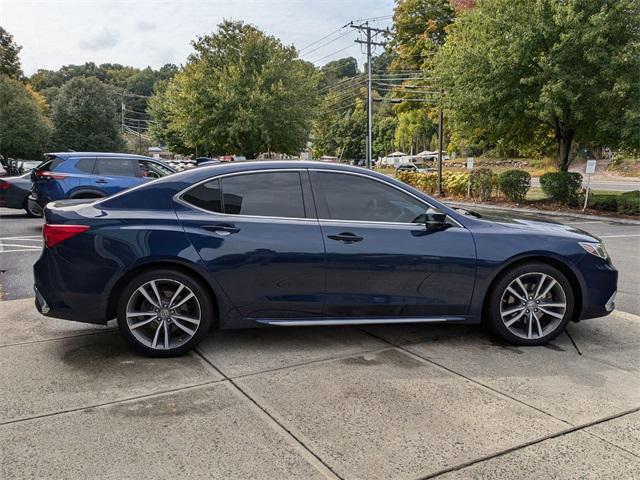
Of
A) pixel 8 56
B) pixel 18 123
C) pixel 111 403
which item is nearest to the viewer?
pixel 111 403

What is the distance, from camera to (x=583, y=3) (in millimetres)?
16594

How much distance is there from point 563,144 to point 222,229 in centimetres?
1870

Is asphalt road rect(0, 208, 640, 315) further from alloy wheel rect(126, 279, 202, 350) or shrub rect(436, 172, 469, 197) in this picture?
shrub rect(436, 172, 469, 197)

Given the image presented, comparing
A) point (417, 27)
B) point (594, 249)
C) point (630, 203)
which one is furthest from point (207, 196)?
point (417, 27)

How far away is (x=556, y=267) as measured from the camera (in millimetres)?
4461

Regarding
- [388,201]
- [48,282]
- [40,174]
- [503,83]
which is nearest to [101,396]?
[48,282]

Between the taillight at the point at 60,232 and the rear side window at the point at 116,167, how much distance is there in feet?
26.8

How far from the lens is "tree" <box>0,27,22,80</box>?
43.2m

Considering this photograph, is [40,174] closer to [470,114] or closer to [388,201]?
[388,201]

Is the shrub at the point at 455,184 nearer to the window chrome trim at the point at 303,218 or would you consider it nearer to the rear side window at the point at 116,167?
the rear side window at the point at 116,167

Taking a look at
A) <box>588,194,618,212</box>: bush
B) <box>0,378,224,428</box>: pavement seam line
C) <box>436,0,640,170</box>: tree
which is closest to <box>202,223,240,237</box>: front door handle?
<box>0,378,224,428</box>: pavement seam line

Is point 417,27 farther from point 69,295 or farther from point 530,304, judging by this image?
point 69,295

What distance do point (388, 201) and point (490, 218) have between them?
3.32ft

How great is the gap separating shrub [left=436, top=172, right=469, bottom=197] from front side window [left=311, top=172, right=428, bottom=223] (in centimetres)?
1993
